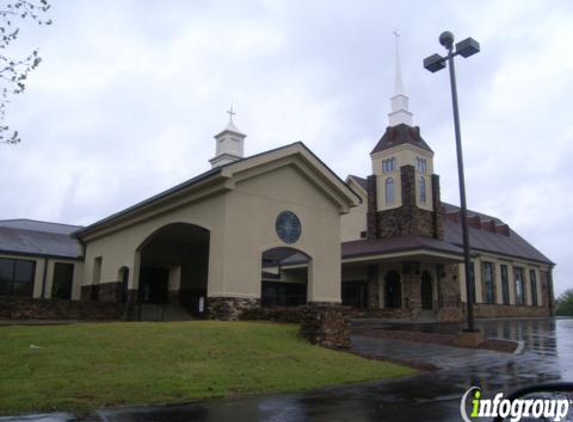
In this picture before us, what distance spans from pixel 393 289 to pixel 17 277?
21.2 meters

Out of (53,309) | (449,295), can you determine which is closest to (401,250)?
(449,295)

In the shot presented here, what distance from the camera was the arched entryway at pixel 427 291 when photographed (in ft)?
111

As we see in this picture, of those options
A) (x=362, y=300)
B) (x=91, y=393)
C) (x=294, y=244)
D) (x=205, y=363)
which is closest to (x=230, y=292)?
(x=294, y=244)

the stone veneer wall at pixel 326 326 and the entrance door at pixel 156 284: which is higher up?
A: the entrance door at pixel 156 284

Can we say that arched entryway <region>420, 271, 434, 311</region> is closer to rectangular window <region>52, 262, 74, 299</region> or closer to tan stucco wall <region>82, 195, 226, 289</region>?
tan stucco wall <region>82, 195, 226, 289</region>

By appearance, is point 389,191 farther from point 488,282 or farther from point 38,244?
point 38,244

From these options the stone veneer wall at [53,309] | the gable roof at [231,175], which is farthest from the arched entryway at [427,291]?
the stone veneer wall at [53,309]

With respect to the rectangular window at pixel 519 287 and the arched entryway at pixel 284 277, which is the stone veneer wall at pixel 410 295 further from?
the rectangular window at pixel 519 287

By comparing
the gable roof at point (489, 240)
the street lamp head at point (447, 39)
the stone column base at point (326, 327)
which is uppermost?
the street lamp head at point (447, 39)

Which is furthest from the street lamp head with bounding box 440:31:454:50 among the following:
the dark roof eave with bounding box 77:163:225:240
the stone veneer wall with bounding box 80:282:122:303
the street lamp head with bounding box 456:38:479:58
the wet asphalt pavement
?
the stone veneer wall with bounding box 80:282:122:303

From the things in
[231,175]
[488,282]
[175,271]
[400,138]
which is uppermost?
[400,138]

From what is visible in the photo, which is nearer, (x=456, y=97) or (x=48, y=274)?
(x=456, y=97)

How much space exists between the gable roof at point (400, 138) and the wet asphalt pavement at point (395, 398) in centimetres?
2244

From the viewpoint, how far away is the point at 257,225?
19562 mm
